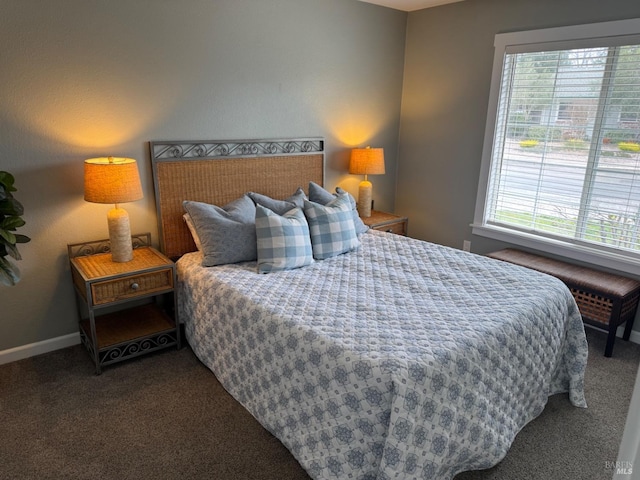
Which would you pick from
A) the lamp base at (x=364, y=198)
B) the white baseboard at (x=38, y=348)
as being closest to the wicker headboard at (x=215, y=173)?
the lamp base at (x=364, y=198)

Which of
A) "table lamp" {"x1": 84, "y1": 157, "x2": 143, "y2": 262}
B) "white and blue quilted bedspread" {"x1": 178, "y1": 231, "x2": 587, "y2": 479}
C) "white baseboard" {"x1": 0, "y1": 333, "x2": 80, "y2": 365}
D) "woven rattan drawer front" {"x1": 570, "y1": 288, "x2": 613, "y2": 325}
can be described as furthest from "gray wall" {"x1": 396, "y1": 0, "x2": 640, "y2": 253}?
"white baseboard" {"x1": 0, "y1": 333, "x2": 80, "y2": 365}

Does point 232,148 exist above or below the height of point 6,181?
above

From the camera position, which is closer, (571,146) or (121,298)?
(121,298)

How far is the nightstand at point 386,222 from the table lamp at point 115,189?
2059mm

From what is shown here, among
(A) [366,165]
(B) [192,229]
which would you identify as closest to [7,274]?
(B) [192,229]

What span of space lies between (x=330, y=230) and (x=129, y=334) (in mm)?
1495

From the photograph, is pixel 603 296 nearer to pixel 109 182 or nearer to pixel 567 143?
pixel 567 143

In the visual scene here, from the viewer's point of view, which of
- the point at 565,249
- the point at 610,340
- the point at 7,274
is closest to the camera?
the point at 7,274

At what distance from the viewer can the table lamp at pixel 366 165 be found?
3.99 metres

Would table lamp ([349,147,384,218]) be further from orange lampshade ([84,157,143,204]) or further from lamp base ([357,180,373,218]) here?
orange lampshade ([84,157,143,204])

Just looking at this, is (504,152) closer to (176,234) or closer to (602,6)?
(602,6)

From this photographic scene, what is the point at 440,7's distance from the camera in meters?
3.97

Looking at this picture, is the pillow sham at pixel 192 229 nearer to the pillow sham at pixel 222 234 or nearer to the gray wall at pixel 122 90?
the pillow sham at pixel 222 234

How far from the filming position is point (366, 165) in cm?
399
